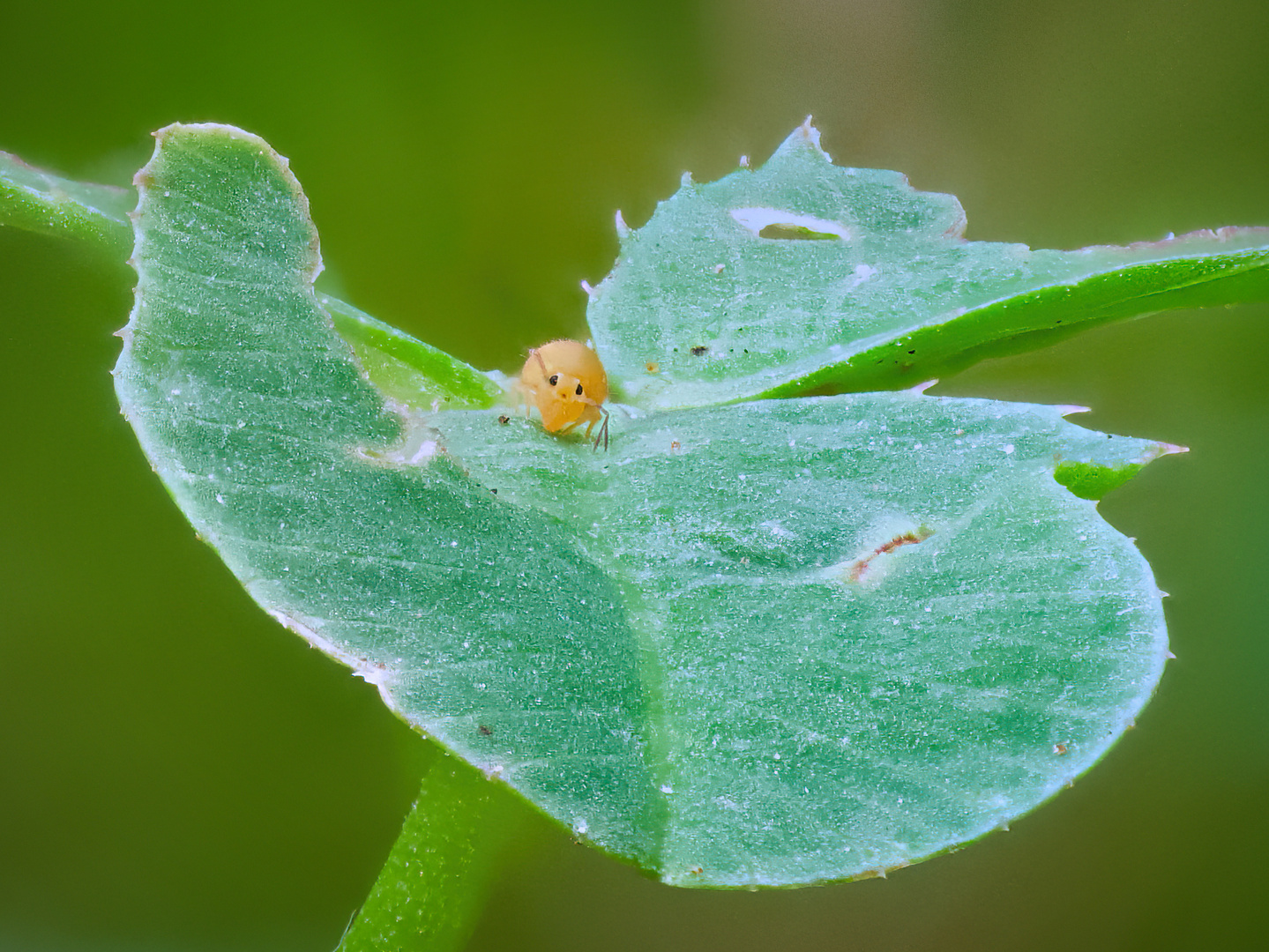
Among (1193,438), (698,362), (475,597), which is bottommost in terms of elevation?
(475,597)

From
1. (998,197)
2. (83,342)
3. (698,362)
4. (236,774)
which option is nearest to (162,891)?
(236,774)

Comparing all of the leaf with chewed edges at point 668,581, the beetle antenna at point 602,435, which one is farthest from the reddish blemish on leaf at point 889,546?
the beetle antenna at point 602,435

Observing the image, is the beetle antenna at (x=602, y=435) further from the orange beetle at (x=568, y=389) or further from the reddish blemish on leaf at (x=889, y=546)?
the reddish blemish on leaf at (x=889, y=546)

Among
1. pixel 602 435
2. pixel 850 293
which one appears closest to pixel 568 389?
pixel 602 435

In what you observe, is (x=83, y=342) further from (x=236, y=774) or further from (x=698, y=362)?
(x=698, y=362)

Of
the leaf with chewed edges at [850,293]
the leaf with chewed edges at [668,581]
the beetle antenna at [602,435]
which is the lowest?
the leaf with chewed edges at [668,581]

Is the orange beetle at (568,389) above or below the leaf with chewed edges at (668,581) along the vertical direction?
above

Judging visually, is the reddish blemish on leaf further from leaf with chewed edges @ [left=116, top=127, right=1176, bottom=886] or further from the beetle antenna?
the beetle antenna
